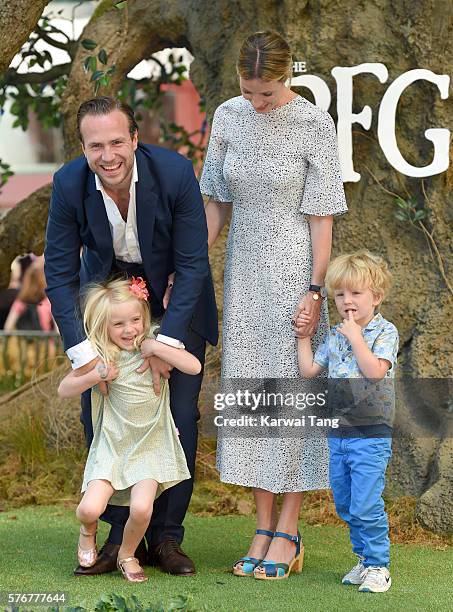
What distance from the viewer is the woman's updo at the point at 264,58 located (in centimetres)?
424

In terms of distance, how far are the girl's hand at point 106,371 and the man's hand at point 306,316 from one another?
0.75 m

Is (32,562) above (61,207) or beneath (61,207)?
beneath

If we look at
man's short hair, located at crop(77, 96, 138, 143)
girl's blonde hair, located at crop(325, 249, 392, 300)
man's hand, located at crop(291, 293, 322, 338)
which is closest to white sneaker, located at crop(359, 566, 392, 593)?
man's hand, located at crop(291, 293, 322, 338)

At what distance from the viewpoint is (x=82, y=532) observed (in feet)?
14.7

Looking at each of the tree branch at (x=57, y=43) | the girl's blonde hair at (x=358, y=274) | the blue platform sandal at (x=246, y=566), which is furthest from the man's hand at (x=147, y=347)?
the tree branch at (x=57, y=43)

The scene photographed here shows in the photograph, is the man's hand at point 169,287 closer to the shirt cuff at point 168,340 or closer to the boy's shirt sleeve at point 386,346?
the shirt cuff at point 168,340

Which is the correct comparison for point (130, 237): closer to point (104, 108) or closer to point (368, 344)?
point (104, 108)

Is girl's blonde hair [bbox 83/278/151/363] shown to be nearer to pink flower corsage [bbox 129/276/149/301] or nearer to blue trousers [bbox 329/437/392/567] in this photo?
pink flower corsage [bbox 129/276/149/301]

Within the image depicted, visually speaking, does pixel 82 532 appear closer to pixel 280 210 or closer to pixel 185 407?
pixel 185 407

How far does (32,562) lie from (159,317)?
3.95 ft

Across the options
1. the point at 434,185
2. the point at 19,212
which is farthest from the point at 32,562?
the point at 19,212

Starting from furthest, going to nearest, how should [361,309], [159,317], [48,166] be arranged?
[48,166] → [159,317] → [361,309]

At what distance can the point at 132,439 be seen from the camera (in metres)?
4.42

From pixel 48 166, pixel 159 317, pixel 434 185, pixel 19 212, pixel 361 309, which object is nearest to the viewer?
pixel 361 309
